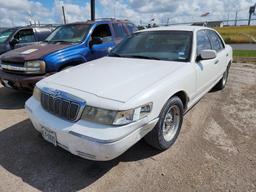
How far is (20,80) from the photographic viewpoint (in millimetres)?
4719

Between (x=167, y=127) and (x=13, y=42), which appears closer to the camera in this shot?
(x=167, y=127)

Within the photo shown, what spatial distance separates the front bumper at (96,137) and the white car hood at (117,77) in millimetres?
345

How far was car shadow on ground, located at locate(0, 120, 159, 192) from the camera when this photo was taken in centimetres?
257

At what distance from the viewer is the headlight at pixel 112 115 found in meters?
2.34

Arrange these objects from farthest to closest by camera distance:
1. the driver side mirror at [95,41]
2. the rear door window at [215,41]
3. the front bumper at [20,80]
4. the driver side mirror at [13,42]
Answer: the driver side mirror at [13,42]
the driver side mirror at [95,41]
the rear door window at [215,41]
the front bumper at [20,80]

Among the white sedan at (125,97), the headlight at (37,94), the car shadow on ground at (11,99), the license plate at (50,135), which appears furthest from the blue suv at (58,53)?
the license plate at (50,135)

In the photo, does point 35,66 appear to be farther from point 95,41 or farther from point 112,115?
point 112,115

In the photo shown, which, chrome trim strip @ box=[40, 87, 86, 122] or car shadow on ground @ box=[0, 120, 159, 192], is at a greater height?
chrome trim strip @ box=[40, 87, 86, 122]

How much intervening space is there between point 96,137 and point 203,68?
2.43m

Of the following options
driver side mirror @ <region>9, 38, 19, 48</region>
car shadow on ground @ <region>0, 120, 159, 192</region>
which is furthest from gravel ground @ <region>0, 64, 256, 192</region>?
driver side mirror @ <region>9, 38, 19, 48</region>

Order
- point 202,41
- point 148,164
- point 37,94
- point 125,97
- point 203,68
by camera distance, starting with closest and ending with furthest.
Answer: point 125,97 → point 148,164 → point 37,94 → point 203,68 → point 202,41

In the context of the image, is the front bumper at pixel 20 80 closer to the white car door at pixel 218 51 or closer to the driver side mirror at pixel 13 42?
the white car door at pixel 218 51

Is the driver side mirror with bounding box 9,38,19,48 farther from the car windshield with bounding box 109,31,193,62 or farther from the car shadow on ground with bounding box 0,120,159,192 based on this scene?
the car shadow on ground with bounding box 0,120,159,192

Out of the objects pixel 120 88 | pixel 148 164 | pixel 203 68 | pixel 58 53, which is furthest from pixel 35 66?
pixel 203 68
